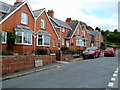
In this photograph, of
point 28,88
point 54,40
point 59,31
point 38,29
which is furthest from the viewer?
point 59,31

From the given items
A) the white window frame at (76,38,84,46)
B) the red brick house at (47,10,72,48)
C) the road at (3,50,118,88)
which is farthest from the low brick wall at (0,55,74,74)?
the white window frame at (76,38,84,46)

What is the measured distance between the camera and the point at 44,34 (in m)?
25.4

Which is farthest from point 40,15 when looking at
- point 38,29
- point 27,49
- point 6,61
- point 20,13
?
point 6,61

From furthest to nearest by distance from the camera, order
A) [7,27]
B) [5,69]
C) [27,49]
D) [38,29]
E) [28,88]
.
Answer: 1. [38,29]
2. [27,49]
3. [7,27]
4. [5,69]
5. [28,88]

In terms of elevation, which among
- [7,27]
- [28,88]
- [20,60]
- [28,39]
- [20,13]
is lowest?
[28,88]

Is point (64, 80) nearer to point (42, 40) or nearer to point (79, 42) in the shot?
point (42, 40)

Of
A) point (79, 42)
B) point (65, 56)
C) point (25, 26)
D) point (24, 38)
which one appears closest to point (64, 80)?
point (65, 56)

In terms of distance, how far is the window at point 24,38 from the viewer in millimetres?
20594

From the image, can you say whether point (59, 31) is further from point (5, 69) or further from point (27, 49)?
point (5, 69)

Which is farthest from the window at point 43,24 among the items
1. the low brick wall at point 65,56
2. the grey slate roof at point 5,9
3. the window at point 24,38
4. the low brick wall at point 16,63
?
the low brick wall at point 16,63

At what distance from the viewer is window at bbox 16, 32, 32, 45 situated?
67.6 feet

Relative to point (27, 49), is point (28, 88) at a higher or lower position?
lower

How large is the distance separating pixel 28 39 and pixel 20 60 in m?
9.39

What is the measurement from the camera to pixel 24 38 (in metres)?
21.2
